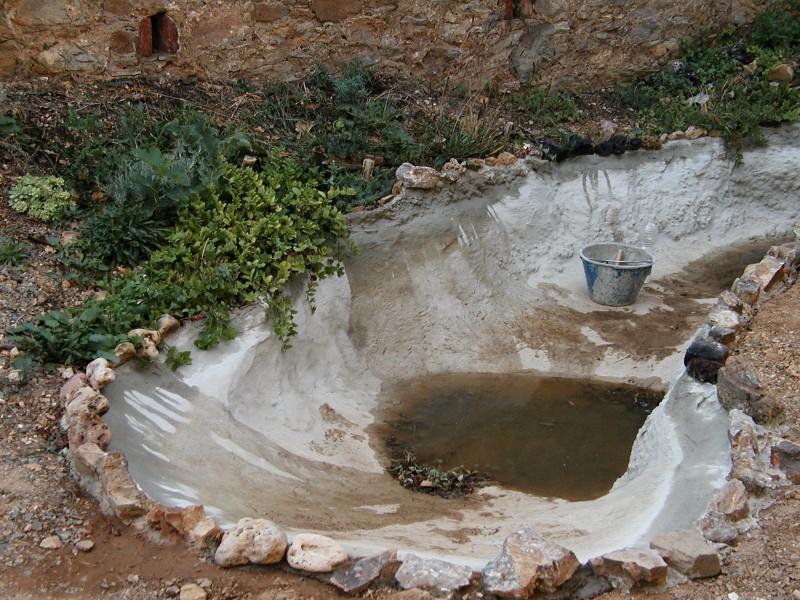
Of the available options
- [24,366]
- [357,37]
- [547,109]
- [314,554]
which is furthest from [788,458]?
[357,37]

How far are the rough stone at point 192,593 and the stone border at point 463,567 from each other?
0.14m

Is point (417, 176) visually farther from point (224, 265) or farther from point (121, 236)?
point (121, 236)

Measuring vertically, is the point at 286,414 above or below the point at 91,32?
below

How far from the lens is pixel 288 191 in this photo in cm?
543

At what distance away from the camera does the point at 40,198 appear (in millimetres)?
5004

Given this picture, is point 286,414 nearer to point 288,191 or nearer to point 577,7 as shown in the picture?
point 288,191

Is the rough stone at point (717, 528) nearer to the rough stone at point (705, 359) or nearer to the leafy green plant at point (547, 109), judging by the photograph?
the rough stone at point (705, 359)

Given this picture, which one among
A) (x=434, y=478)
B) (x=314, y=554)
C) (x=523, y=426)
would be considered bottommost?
(x=523, y=426)

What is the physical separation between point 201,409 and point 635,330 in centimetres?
352

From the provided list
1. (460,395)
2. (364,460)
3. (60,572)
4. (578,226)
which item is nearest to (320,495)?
(364,460)

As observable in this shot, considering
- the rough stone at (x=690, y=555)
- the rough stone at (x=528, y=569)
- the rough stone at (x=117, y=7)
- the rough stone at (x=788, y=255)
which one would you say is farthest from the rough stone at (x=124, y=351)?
the rough stone at (x=788, y=255)

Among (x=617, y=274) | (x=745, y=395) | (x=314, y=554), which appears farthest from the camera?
(x=617, y=274)

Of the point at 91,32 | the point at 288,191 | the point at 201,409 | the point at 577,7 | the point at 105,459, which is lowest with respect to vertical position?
the point at 201,409

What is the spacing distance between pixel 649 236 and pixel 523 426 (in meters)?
3.02
